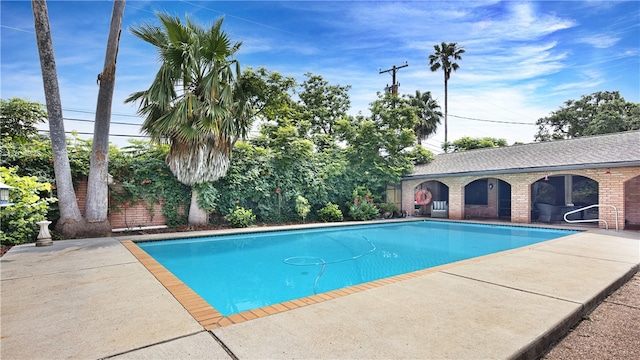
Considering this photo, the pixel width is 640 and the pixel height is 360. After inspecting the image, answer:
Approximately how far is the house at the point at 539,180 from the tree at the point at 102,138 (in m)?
12.3

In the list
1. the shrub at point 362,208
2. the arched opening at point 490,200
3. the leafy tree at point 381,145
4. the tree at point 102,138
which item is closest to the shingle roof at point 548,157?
the leafy tree at point 381,145

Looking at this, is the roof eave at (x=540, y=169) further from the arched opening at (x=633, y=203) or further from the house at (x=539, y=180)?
the arched opening at (x=633, y=203)

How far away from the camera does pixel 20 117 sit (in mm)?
13453

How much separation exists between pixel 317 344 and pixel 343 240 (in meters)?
7.08

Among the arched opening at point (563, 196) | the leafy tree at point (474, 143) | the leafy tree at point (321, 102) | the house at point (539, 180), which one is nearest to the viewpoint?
the house at point (539, 180)

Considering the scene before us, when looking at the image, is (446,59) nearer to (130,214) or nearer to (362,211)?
(362,211)

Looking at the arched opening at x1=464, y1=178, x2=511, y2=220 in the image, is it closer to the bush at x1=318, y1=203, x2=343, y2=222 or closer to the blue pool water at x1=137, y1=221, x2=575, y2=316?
the blue pool water at x1=137, y1=221, x2=575, y2=316

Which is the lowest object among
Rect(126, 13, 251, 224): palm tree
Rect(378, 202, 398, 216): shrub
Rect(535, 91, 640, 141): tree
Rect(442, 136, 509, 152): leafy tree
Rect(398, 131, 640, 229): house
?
Rect(378, 202, 398, 216): shrub

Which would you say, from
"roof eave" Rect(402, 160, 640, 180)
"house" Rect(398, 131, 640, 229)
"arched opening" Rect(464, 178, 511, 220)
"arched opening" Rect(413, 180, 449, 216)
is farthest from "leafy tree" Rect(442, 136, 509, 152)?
"roof eave" Rect(402, 160, 640, 180)

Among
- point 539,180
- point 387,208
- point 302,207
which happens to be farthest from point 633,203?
point 302,207

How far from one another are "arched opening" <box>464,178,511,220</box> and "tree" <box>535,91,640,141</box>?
14.2 metres

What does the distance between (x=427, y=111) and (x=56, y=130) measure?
24544 mm

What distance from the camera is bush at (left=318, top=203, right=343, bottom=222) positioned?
13.2 metres

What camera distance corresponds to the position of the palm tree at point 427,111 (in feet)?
86.2
